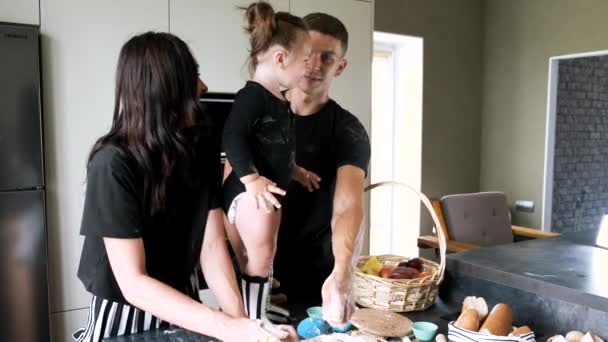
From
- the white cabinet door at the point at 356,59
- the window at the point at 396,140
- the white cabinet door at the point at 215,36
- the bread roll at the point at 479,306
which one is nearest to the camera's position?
the bread roll at the point at 479,306

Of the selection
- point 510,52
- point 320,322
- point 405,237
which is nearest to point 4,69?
point 320,322

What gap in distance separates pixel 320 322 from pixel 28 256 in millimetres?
1390

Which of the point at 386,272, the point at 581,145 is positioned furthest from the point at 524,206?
the point at 386,272

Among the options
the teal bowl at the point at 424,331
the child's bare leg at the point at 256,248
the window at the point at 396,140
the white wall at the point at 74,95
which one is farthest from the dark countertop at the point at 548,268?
the window at the point at 396,140

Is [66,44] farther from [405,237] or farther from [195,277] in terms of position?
[405,237]

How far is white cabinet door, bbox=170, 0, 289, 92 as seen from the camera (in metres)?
2.32

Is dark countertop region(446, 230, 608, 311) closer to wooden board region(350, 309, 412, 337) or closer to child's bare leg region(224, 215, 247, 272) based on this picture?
wooden board region(350, 309, 412, 337)

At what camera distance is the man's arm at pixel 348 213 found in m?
1.23

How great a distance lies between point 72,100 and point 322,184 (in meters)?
1.29

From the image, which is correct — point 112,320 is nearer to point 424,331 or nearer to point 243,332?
point 243,332

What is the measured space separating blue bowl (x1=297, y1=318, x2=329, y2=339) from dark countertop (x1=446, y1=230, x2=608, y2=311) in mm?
607

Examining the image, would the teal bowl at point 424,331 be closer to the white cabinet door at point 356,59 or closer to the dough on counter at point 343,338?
the dough on counter at point 343,338

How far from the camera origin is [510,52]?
155 inches

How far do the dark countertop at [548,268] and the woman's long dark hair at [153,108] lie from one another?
3.33 feet
